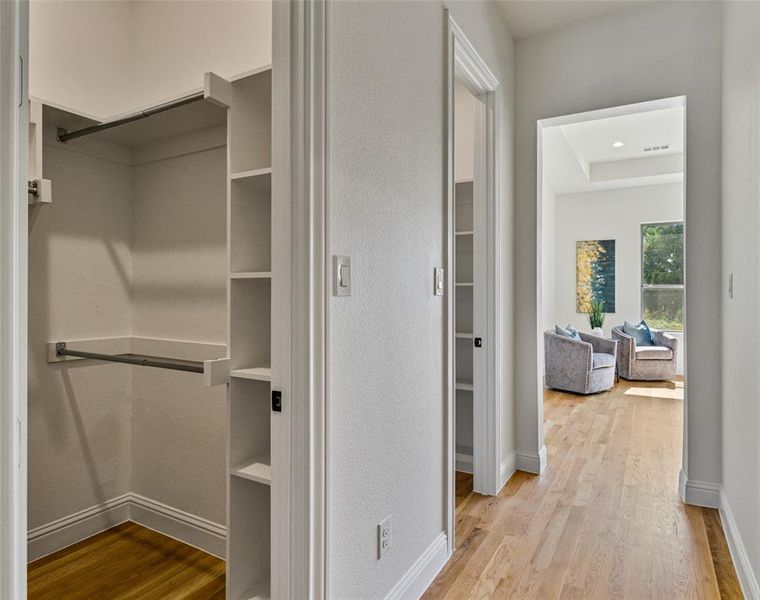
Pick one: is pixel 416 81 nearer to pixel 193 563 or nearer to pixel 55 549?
pixel 193 563

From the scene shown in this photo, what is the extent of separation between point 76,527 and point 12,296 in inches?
80.2

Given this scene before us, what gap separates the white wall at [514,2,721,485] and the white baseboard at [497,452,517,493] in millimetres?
110

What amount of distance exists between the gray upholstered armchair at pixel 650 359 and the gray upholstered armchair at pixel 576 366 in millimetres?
569

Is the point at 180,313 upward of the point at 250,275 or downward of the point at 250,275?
downward

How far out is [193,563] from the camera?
216cm

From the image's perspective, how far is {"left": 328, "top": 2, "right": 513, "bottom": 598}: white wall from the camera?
147 cm

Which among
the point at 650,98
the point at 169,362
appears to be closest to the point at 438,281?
the point at 169,362

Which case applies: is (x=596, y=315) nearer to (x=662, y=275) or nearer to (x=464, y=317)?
(x=662, y=275)

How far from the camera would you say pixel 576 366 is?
228 inches

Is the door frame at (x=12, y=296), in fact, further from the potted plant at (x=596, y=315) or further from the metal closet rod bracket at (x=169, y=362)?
the potted plant at (x=596, y=315)

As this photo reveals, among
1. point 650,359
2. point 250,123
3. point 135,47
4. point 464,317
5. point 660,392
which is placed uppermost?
point 135,47

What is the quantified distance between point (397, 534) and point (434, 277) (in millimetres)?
973

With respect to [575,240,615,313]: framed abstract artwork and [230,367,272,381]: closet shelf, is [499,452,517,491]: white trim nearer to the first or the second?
[230,367,272,381]: closet shelf

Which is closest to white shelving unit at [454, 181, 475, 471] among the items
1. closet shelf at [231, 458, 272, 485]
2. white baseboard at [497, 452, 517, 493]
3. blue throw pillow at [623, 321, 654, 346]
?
white baseboard at [497, 452, 517, 493]
